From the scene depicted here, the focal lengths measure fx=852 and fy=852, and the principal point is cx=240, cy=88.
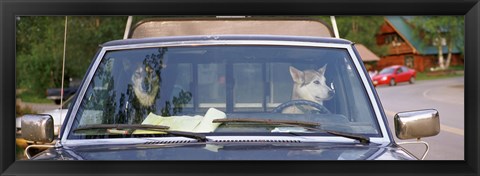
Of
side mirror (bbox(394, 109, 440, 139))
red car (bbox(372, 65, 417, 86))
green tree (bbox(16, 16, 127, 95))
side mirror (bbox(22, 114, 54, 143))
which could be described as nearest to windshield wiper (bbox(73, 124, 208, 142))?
side mirror (bbox(22, 114, 54, 143))

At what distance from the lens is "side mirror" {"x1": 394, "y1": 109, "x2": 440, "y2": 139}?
3.02m

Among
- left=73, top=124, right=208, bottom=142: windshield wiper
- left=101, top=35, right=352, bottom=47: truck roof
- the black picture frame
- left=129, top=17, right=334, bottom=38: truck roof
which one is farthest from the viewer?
left=129, top=17, right=334, bottom=38: truck roof

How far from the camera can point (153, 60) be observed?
3525mm

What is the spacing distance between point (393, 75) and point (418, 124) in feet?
130

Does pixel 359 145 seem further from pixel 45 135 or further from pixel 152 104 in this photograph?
pixel 45 135

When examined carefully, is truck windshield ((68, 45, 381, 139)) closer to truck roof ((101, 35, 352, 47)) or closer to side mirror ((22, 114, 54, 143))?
truck roof ((101, 35, 352, 47))

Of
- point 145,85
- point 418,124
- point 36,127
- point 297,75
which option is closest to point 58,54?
point 297,75

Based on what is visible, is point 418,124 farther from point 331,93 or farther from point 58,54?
point 58,54

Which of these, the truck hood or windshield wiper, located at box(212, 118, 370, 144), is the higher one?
windshield wiper, located at box(212, 118, 370, 144)

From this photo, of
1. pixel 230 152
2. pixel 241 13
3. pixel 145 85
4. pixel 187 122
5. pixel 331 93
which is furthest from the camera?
pixel 331 93

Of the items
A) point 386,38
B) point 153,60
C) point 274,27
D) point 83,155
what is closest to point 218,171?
point 83,155

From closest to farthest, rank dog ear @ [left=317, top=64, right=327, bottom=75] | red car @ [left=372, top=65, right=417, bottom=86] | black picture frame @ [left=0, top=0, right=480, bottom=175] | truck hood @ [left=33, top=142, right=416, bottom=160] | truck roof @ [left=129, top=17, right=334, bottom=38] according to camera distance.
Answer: black picture frame @ [left=0, top=0, right=480, bottom=175]
truck hood @ [left=33, top=142, right=416, bottom=160]
dog ear @ [left=317, top=64, right=327, bottom=75]
truck roof @ [left=129, top=17, right=334, bottom=38]
red car @ [left=372, top=65, right=417, bottom=86]

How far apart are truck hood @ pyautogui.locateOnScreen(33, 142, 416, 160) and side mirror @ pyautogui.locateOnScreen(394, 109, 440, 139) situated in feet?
0.25

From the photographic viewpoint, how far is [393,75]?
4203cm
